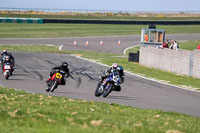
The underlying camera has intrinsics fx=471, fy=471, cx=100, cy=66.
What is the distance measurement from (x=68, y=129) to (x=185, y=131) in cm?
299

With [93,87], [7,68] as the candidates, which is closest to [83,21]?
[7,68]

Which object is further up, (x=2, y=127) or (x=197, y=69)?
(x=2, y=127)

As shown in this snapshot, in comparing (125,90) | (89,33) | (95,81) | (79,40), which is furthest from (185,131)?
(89,33)

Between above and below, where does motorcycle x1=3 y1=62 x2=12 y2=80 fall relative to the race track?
above

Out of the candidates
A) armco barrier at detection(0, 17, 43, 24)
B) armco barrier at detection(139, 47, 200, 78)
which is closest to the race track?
armco barrier at detection(139, 47, 200, 78)

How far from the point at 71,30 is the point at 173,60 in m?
43.8

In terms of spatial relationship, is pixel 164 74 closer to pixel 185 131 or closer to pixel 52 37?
pixel 185 131

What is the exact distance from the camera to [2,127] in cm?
877

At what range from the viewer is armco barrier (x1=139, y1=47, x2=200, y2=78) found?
2880 centimetres

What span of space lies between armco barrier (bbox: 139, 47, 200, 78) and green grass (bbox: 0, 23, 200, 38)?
31.0 metres

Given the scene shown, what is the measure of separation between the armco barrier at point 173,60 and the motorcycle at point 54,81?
10924 mm

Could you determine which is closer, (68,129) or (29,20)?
(68,129)

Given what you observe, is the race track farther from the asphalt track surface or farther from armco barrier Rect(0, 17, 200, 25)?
the asphalt track surface

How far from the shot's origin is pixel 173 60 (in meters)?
31.4
